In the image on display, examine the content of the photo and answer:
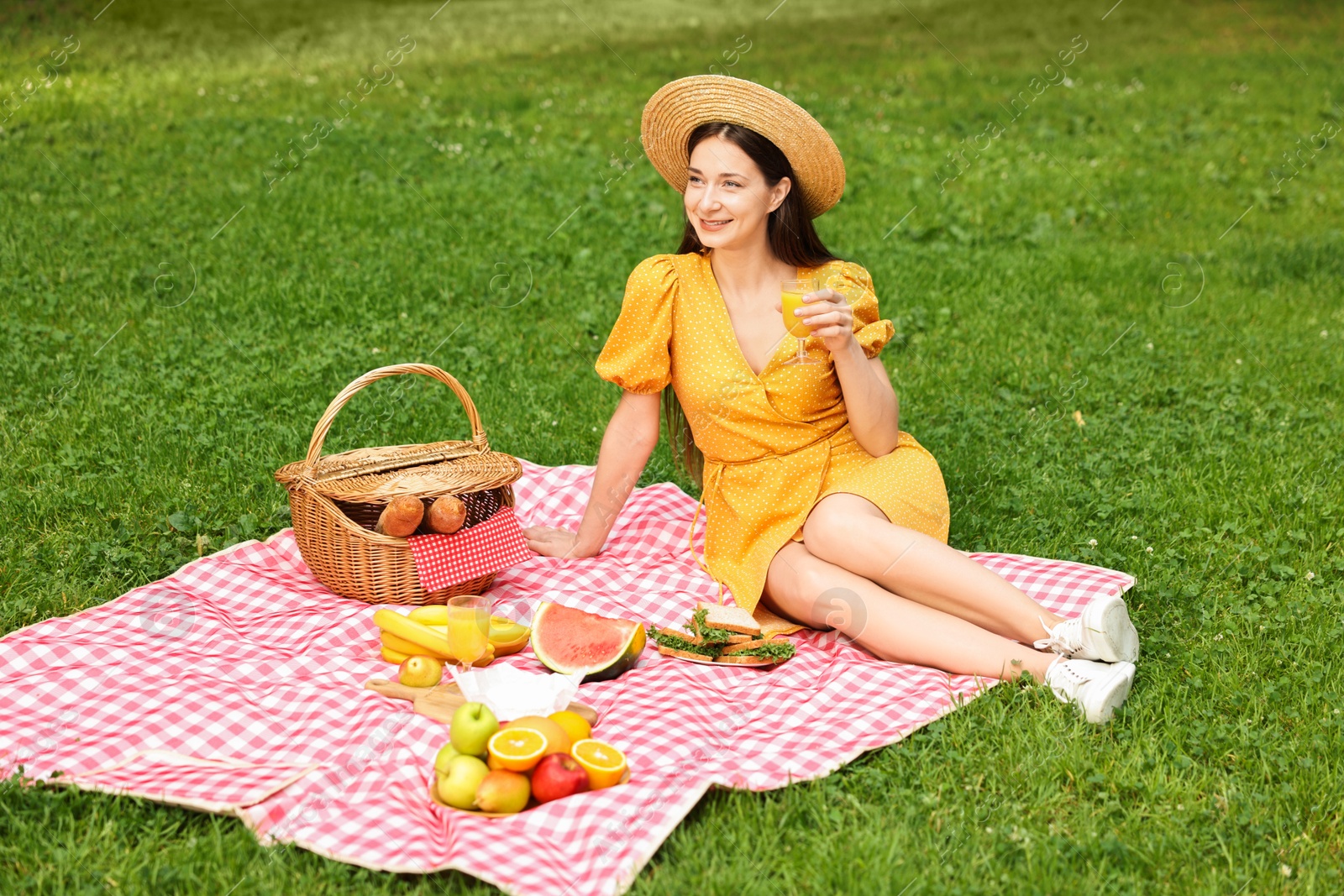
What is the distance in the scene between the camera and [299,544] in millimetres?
4305

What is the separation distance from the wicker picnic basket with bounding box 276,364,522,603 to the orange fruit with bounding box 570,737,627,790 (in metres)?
1.20

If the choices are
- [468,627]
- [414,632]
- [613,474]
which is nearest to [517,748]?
[468,627]

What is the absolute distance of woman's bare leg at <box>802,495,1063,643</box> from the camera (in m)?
3.75

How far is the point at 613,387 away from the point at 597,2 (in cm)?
1394

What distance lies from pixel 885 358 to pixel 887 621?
10.2 feet

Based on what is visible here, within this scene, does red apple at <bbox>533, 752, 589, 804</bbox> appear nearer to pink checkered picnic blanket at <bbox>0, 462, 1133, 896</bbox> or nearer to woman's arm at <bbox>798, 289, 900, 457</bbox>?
pink checkered picnic blanket at <bbox>0, 462, 1133, 896</bbox>

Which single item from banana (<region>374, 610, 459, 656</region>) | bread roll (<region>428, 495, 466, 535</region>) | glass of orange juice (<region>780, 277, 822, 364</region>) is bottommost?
banana (<region>374, 610, 459, 656</region>)

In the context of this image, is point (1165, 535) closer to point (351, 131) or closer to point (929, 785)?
point (929, 785)

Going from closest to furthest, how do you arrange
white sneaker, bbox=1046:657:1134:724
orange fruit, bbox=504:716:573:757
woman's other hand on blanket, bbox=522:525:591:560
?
1. orange fruit, bbox=504:716:573:757
2. white sneaker, bbox=1046:657:1134:724
3. woman's other hand on blanket, bbox=522:525:591:560

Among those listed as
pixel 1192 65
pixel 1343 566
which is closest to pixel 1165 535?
pixel 1343 566

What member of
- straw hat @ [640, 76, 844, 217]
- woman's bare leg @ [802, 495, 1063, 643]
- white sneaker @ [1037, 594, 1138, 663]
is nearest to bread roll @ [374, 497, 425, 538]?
woman's bare leg @ [802, 495, 1063, 643]

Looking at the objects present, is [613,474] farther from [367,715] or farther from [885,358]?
[885,358]

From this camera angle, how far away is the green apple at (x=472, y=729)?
304 cm

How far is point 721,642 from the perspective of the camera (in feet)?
12.9
